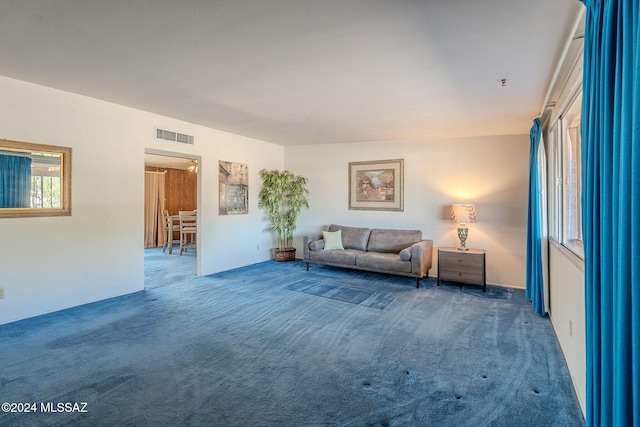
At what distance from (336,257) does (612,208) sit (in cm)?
463

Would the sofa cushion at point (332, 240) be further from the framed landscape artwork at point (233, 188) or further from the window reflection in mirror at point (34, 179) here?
the window reflection in mirror at point (34, 179)

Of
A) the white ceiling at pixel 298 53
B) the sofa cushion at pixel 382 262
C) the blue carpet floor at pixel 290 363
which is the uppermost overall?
the white ceiling at pixel 298 53

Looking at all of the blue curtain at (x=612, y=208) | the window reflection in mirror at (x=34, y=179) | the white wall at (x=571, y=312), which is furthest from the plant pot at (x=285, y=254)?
the blue curtain at (x=612, y=208)

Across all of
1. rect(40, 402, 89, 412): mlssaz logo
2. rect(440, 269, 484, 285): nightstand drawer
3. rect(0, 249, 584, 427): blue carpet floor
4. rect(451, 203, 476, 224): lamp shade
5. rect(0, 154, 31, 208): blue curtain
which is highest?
rect(0, 154, 31, 208): blue curtain

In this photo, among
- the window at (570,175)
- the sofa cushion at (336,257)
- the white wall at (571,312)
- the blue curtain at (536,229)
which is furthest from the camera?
the sofa cushion at (336,257)

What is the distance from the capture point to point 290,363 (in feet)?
8.30

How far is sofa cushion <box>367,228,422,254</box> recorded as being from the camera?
215 inches

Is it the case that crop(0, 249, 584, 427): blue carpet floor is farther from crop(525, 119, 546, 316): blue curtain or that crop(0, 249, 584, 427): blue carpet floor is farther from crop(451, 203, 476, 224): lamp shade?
crop(451, 203, 476, 224): lamp shade

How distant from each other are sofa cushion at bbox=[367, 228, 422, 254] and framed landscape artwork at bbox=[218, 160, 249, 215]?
2552 millimetres

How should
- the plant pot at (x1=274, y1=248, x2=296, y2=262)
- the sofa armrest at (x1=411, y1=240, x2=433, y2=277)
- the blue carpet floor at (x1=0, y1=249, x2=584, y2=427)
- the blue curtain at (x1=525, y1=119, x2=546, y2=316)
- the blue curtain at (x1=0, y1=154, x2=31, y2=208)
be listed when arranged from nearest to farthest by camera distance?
the blue carpet floor at (x1=0, y1=249, x2=584, y2=427) → the blue curtain at (x1=0, y1=154, x2=31, y2=208) → the blue curtain at (x1=525, y1=119, x2=546, y2=316) → the sofa armrest at (x1=411, y1=240, x2=433, y2=277) → the plant pot at (x1=274, y1=248, x2=296, y2=262)

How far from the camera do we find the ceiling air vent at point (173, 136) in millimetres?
4586

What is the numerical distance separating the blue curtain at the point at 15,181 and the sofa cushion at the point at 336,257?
3.98 meters

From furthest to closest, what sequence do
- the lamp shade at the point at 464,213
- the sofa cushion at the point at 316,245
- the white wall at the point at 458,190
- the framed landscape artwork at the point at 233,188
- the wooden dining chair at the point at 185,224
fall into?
the wooden dining chair at the point at 185,224 < the sofa cushion at the point at 316,245 < the framed landscape artwork at the point at 233,188 < the white wall at the point at 458,190 < the lamp shade at the point at 464,213

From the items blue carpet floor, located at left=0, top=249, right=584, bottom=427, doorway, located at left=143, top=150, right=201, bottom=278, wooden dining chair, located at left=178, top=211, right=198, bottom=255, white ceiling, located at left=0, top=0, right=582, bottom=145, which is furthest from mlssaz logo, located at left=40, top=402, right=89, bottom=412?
wooden dining chair, located at left=178, top=211, right=198, bottom=255
